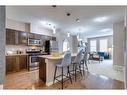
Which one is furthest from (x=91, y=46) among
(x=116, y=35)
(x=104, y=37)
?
(x=116, y=35)

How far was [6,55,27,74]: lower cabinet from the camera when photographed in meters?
4.53

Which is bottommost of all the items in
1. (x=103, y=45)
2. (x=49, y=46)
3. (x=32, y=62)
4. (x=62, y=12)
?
(x=32, y=62)

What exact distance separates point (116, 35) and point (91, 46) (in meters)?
7.23

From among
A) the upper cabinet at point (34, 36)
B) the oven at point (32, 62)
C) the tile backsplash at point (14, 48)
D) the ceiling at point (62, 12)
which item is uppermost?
the ceiling at point (62, 12)

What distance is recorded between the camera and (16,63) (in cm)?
479

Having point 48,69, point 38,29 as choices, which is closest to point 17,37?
point 38,29

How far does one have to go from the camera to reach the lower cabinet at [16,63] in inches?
178

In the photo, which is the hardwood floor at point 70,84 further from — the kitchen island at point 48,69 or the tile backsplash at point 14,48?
the tile backsplash at point 14,48

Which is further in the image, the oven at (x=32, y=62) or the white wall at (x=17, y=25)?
the oven at (x=32, y=62)

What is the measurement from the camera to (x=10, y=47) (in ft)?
16.9

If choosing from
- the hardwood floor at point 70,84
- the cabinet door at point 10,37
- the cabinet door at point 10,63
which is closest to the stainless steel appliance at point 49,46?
the cabinet door at point 10,37

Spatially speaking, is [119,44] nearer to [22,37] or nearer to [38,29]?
[38,29]

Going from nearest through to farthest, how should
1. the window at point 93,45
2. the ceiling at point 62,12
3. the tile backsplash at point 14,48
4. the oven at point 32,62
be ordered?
1. the ceiling at point 62,12
2. the tile backsplash at point 14,48
3. the oven at point 32,62
4. the window at point 93,45
